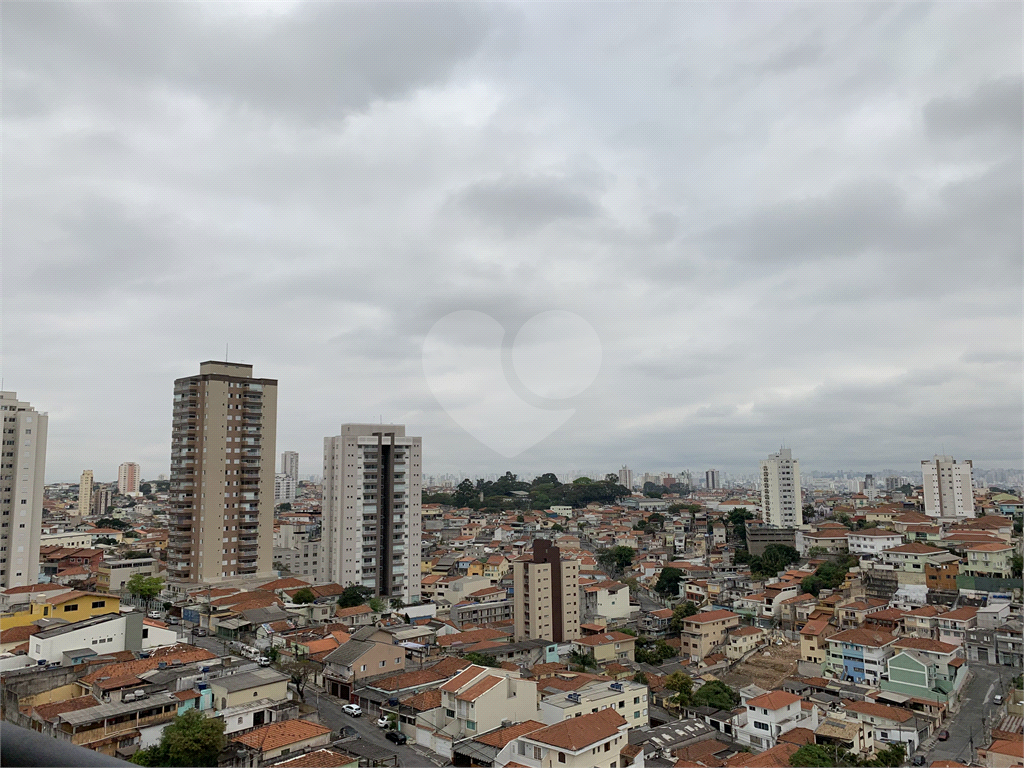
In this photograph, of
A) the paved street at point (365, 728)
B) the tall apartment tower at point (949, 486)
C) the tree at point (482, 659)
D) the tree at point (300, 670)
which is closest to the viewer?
the paved street at point (365, 728)

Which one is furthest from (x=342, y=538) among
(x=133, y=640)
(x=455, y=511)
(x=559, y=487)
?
(x=559, y=487)

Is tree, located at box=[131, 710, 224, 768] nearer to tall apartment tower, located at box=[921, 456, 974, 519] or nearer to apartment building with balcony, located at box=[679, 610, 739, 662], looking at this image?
apartment building with balcony, located at box=[679, 610, 739, 662]

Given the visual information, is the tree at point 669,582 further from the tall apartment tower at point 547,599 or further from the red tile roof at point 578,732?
the red tile roof at point 578,732

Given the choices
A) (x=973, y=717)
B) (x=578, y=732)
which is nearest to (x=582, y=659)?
(x=578, y=732)

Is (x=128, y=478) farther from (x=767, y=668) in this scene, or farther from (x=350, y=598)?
(x=767, y=668)

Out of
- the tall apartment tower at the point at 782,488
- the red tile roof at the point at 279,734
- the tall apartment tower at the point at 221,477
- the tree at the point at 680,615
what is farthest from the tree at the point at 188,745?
the tall apartment tower at the point at 782,488
